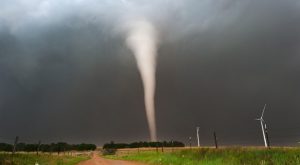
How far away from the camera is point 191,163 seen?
3141 centimetres

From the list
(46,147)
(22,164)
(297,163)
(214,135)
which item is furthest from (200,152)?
(46,147)

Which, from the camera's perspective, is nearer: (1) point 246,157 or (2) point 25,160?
(1) point 246,157

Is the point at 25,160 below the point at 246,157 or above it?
above

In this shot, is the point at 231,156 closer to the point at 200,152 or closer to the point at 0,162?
the point at 200,152

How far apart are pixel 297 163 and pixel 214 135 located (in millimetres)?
23323

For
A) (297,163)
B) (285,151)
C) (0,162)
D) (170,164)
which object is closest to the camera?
(297,163)

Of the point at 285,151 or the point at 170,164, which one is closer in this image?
the point at 285,151

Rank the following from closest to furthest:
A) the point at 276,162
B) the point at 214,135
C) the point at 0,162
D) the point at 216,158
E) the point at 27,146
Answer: the point at 276,162, the point at 0,162, the point at 216,158, the point at 214,135, the point at 27,146

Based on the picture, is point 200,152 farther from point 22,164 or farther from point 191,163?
point 22,164

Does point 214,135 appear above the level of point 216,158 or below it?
above

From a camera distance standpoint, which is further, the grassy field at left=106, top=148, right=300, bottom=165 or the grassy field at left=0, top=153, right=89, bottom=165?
the grassy field at left=0, top=153, right=89, bottom=165

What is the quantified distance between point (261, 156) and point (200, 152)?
40.5 ft

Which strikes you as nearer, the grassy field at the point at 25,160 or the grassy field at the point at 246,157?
the grassy field at the point at 246,157

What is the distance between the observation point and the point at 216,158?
2983 centimetres
